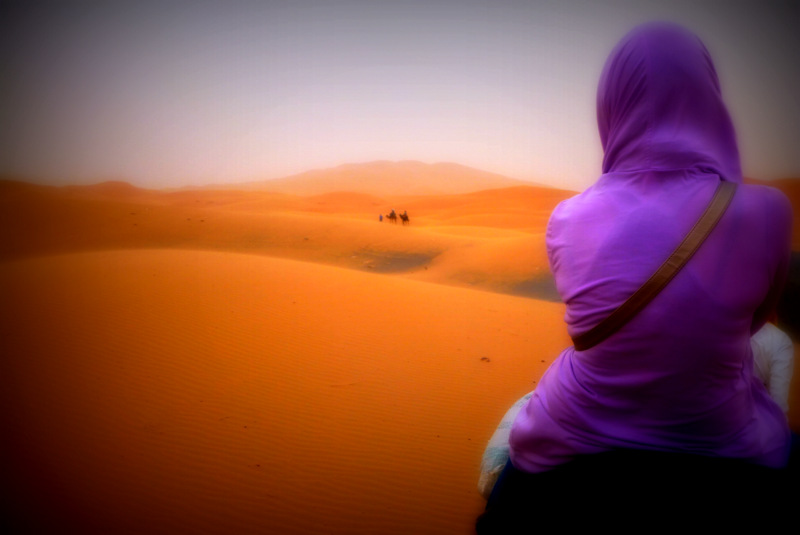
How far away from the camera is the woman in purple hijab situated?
1219 mm

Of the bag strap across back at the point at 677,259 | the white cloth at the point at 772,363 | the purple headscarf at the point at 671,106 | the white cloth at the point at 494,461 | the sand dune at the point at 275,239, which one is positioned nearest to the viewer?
the bag strap across back at the point at 677,259

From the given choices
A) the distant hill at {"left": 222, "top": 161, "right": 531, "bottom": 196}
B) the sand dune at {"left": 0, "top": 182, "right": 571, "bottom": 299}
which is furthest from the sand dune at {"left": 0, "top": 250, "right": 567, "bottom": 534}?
the distant hill at {"left": 222, "top": 161, "right": 531, "bottom": 196}

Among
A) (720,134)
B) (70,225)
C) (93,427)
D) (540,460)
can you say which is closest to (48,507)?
(93,427)

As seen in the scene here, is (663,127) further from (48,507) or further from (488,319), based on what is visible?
(488,319)

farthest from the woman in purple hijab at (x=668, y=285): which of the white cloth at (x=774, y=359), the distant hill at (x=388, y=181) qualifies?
the distant hill at (x=388, y=181)

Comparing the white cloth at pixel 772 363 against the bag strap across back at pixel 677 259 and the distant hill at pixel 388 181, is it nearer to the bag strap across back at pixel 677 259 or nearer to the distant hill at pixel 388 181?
the bag strap across back at pixel 677 259

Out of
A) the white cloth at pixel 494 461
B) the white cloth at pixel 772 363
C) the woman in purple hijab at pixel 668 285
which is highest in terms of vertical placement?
the woman in purple hijab at pixel 668 285

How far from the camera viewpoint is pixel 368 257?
15023 millimetres

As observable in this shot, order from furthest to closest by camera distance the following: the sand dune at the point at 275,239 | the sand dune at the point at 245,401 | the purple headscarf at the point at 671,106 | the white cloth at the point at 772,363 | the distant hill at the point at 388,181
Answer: the distant hill at the point at 388,181, the sand dune at the point at 275,239, the sand dune at the point at 245,401, the white cloth at the point at 772,363, the purple headscarf at the point at 671,106

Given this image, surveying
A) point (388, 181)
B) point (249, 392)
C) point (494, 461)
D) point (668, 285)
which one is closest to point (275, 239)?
point (249, 392)

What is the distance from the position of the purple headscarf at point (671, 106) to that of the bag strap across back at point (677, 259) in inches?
9.9

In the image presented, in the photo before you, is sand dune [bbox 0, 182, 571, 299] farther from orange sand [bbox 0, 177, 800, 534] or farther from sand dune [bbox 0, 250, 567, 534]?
sand dune [bbox 0, 250, 567, 534]

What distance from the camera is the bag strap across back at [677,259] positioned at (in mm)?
1196

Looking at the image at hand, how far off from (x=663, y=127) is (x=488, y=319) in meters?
6.37
